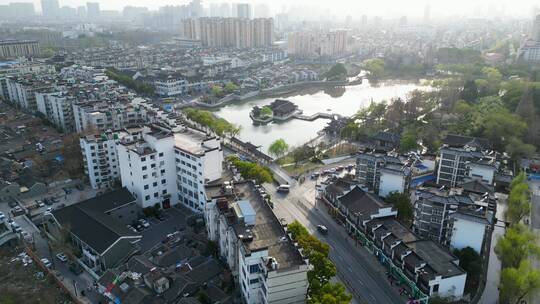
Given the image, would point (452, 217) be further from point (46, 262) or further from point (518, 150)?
point (46, 262)

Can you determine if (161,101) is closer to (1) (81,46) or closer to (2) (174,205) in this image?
(2) (174,205)

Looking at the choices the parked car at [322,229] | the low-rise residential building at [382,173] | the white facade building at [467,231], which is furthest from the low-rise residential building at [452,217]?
the parked car at [322,229]

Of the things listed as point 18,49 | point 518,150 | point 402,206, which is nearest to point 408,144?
point 518,150

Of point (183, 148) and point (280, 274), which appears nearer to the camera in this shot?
point (280, 274)

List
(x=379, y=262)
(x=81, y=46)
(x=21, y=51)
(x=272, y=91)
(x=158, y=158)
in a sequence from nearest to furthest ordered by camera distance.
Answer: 1. (x=379, y=262)
2. (x=158, y=158)
3. (x=272, y=91)
4. (x=21, y=51)
5. (x=81, y=46)

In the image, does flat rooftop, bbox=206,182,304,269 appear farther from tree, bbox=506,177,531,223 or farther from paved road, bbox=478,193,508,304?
tree, bbox=506,177,531,223

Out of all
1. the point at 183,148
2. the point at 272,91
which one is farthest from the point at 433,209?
the point at 272,91
